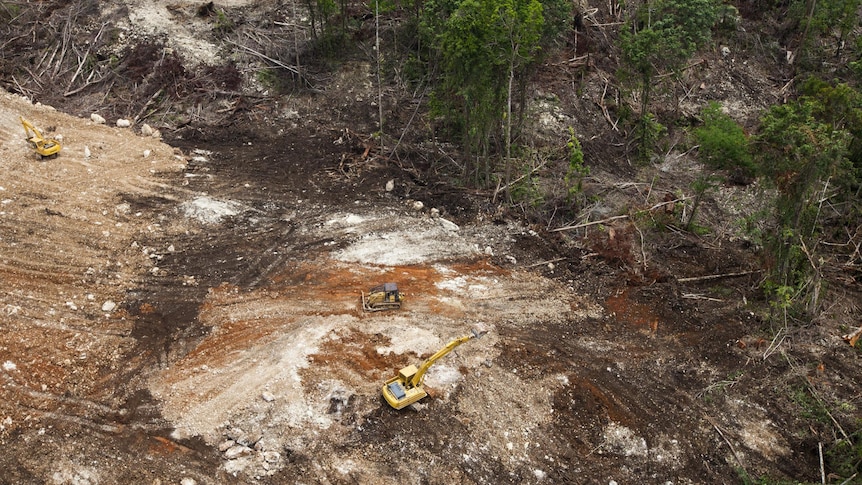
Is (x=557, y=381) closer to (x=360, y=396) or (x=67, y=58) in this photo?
(x=360, y=396)

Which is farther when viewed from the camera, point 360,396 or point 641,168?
point 641,168

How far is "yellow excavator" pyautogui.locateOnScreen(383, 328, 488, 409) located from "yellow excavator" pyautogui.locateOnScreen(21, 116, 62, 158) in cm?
1244

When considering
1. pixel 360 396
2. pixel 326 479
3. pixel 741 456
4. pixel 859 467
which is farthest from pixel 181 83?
pixel 859 467

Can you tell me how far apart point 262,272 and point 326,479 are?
19.2 ft

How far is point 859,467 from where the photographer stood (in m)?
9.70

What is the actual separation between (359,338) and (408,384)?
1828 millimetres

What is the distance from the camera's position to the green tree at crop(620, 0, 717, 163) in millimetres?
18000

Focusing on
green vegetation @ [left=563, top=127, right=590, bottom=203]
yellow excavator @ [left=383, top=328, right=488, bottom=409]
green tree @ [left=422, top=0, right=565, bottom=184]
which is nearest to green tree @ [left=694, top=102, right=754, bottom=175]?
green vegetation @ [left=563, top=127, right=590, bottom=203]

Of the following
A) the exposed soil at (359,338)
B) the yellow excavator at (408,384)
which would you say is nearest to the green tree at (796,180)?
the exposed soil at (359,338)

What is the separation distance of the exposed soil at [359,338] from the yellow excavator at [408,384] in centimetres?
30

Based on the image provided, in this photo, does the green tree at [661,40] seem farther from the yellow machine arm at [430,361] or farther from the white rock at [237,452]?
the white rock at [237,452]

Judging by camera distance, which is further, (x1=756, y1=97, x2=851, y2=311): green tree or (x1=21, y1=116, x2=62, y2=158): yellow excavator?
(x1=21, y1=116, x2=62, y2=158): yellow excavator

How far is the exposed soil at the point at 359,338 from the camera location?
9.85m

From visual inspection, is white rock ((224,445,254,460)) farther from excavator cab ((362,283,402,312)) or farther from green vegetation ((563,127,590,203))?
green vegetation ((563,127,590,203))
